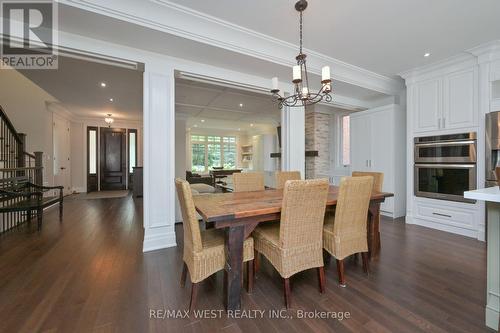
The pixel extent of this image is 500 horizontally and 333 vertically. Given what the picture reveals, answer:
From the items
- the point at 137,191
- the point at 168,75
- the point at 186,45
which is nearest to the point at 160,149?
the point at 168,75

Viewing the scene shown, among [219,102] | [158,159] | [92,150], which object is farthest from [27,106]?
[158,159]

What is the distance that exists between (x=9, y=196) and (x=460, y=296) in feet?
19.2

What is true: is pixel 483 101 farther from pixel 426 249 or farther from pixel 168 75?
pixel 168 75

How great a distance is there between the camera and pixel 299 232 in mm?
1768

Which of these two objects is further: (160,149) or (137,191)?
(137,191)

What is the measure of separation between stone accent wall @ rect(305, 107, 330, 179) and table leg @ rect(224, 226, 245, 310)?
4.28 meters

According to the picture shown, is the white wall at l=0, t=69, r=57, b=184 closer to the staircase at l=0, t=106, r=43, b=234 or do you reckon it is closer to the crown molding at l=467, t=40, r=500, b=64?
the staircase at l=0, t=106, r=43, b=234

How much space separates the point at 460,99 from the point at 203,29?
391 cm

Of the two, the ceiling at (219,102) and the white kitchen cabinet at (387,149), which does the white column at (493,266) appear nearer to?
the white kitchen cabinet at (387,149)

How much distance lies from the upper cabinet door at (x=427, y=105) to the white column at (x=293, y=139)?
1.99 metres

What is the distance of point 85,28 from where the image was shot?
7.63ft

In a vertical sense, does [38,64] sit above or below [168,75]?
above

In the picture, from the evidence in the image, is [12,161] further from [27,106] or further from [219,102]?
[219,102]

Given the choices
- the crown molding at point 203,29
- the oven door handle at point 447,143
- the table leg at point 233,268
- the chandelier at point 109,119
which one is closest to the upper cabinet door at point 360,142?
the oven door handle at point 447,143
